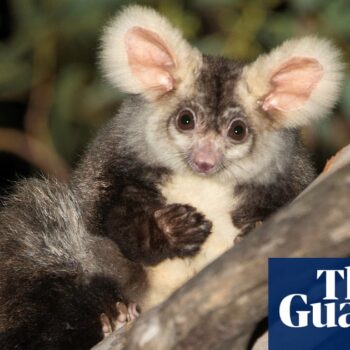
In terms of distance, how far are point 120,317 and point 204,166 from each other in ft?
2.62

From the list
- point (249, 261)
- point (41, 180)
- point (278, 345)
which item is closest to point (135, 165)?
point (41, 180)

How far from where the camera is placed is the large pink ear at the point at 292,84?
6.29m

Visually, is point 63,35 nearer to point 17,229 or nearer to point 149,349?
point 17,229

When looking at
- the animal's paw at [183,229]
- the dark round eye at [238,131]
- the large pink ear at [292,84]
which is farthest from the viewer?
the large pink ear at [292,84]

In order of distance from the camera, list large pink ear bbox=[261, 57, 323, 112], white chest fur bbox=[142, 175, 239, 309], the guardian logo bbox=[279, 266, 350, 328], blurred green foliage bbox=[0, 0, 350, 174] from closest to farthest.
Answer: the guardian logo bbox=[279, 266, 350, 328], white chest fur bbox=[142, 175, 239, 309], large pink ear bbox=[261, 57, 323, 112], blurred green foliage bbox=[0, 0, 350, 174]

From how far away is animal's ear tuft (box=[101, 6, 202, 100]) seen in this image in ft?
20.9

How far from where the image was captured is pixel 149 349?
5.01 meters

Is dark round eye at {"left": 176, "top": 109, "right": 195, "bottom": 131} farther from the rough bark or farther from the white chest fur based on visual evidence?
the rough bark

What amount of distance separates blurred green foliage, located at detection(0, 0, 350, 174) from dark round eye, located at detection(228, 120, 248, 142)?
10.1ft

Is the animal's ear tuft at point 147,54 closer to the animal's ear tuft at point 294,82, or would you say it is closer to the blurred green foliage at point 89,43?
the animal's ear tuft at point 294,82

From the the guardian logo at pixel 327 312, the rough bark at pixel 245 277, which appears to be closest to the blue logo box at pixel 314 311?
the the guardian logo at pixel 327 312

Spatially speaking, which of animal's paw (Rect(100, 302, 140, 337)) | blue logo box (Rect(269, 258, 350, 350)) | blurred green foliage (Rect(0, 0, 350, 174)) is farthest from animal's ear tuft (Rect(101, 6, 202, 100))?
blurred green foliage (Rect(0, 0, 350, 174))

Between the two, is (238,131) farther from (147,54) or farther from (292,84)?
(147,54)

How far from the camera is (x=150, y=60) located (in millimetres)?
6457
